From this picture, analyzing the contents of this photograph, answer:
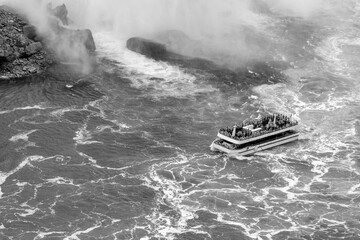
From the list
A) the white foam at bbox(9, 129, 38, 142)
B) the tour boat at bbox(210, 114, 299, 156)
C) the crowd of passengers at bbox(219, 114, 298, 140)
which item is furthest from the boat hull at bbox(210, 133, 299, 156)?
the white foam at bbox(9, 129, 38, 142)

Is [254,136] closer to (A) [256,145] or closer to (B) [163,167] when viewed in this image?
(A) [256,145]

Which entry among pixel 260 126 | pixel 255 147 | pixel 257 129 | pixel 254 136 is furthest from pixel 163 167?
pixel 260 126

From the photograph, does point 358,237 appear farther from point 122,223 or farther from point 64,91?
point 64,91

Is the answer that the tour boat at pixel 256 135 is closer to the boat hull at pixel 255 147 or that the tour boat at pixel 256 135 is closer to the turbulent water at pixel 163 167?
the boat hull at pixel 255 147

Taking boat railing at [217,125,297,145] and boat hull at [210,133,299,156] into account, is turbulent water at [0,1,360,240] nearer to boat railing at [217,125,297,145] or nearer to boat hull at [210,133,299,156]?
boat hull at [210,133,299,156]

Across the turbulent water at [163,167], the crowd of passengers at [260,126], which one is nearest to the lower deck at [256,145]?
the turbulent water at [163,167]

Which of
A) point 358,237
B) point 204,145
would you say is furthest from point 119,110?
point 358,237
